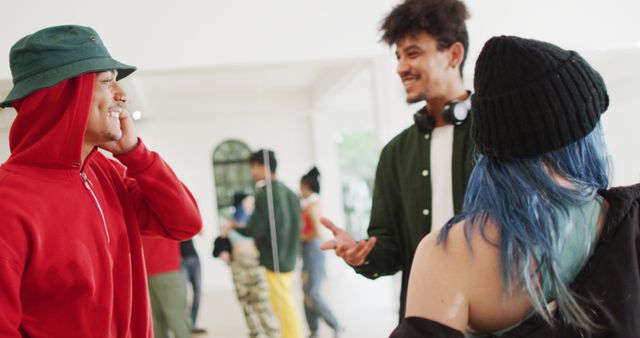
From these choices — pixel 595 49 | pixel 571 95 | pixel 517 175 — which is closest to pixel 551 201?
pixel 517 175

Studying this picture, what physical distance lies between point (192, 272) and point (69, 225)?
7.06 ft

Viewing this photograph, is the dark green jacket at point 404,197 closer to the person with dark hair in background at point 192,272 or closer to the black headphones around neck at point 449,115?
the black headphones around neck at point 449,115

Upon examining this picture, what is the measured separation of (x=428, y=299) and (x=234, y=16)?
9.80 ft

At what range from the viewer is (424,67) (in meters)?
2.10

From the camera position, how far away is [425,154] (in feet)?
6.59

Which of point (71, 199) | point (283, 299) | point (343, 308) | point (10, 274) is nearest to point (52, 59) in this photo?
point (71, 199)

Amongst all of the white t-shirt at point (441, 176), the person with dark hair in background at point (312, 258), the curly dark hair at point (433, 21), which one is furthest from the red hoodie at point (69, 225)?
the person with dark hair in background at point (312, 258)

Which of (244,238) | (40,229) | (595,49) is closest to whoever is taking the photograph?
(40,229)

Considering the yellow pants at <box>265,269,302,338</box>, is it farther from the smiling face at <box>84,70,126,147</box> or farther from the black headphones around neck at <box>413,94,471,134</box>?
the smiling face at <box>84,70,126,147</box>

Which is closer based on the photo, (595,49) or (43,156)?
(43,156)

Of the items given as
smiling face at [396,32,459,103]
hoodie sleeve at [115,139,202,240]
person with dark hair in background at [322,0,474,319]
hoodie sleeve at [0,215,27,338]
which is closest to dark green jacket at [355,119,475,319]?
person with dark hair in background at [322,0,474,319]

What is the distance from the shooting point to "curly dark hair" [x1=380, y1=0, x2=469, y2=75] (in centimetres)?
215

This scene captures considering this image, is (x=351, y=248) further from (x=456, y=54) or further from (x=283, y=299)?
(x=283, y=299)

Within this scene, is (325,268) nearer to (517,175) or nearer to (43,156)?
(43,156)
